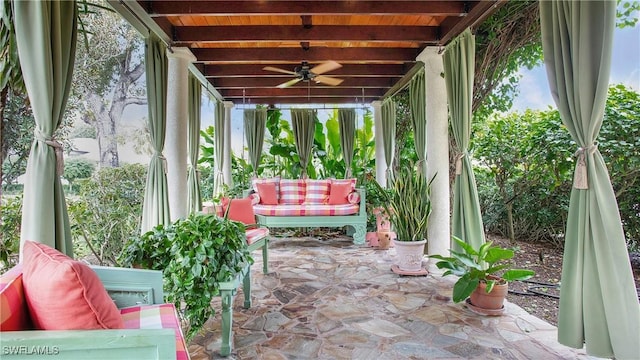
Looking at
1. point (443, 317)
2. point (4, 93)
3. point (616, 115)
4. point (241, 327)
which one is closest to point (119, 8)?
point (4, 93)

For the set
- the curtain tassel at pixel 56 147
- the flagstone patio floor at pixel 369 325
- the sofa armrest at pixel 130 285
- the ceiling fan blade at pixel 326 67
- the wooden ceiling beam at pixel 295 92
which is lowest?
the flagstone patio floor at pixel 369 325

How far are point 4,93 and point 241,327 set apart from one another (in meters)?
2.16

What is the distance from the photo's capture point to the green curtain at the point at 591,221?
1728 mm

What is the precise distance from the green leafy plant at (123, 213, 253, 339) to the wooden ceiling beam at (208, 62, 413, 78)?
362cm

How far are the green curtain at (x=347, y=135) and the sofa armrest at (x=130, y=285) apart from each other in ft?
17.3

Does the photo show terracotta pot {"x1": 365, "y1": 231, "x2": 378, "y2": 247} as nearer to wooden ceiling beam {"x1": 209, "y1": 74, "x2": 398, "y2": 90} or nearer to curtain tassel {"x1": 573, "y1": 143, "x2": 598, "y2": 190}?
wooden ceiling beam {"x1": 209, "y1": 74, "x2": 398, "y2": 90}

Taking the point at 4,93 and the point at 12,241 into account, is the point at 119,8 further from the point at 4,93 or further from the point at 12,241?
the point at 12,241

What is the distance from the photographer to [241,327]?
7.76 feet

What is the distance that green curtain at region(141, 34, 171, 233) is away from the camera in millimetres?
3260

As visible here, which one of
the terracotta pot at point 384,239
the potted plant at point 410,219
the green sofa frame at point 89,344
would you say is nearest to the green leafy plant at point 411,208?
the potted plant at point 410,219

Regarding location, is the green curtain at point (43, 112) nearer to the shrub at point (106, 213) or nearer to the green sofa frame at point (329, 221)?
the shrub at point (106, 213)

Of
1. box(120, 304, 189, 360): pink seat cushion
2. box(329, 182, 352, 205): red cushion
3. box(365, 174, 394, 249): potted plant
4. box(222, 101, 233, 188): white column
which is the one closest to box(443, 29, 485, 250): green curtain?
box(365, 174, 394, 249): potted plant

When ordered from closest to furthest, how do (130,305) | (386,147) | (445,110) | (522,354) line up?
(130,305) < (522,354) < (445,110) < (386,147)

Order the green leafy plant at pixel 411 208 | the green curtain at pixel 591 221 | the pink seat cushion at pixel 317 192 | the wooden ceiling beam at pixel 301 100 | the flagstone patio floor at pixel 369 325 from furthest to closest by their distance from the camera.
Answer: the wooden ceiling beam at pixel 301 100 → the pink seat cushion at pixel 317 192 → the green leafy plant at pixel 411 208 → the flagstone patio floor at pixel 369 325 → the green curtain at pixel 591 221
